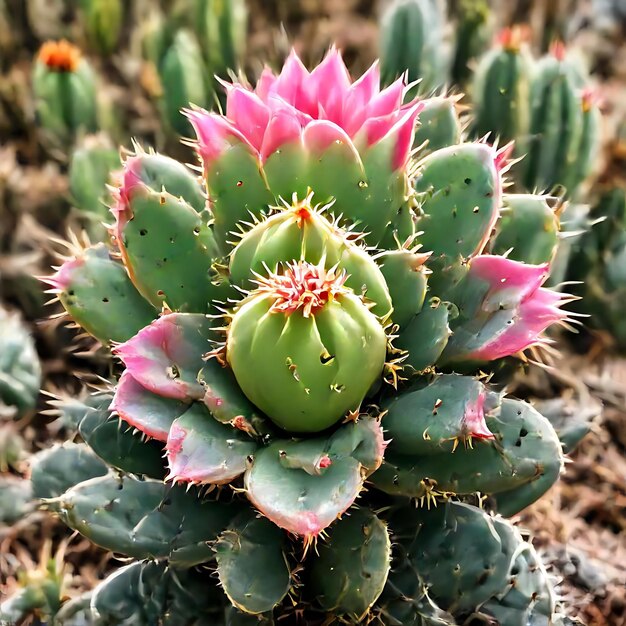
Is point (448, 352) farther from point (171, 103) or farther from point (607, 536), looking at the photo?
point (171, 103)

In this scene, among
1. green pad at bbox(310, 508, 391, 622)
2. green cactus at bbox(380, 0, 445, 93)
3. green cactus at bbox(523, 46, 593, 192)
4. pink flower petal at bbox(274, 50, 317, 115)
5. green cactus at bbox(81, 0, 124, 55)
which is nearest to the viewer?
green pad at bbox(310, 508, 391, 622)

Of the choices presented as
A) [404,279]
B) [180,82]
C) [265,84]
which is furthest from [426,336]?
[180,82]

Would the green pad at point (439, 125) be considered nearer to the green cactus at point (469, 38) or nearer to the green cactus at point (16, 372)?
the green cactus at point (16, 372)

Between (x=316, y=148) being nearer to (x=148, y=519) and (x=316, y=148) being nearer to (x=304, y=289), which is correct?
(x=304, y=289)

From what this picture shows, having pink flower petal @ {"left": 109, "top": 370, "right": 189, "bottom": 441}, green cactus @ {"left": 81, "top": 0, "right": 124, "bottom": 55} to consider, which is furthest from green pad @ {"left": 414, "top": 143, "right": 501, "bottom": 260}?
green cactus @ {"left": 81, "top": 0, "right": 124, "bottom": 55}

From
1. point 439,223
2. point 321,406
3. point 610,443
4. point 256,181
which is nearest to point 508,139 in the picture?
point 610,443

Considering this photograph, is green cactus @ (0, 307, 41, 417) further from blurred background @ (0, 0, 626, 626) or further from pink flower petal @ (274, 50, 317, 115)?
pink flower petal @ (274, 50, 317, 115)

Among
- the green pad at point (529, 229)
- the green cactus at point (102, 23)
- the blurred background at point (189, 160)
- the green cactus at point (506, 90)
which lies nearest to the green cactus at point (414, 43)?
the blurred background at point (189, 160)
